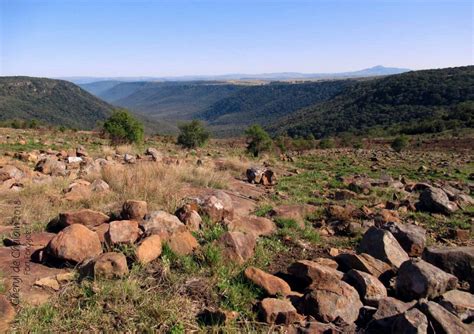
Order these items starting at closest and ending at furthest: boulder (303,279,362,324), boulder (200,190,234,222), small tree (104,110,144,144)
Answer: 1. boulder (303,279,362,324)
2. boulder (200,190,234,222)
3. small tree (104,110,144,144)

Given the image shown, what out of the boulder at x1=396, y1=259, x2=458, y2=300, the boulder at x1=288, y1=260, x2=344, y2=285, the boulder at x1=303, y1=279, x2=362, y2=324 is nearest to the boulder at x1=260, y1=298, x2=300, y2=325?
the boulder at x1=303, y1=279, x2=362, y2=324

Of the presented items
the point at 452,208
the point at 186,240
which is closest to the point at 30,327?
the point at 186,240

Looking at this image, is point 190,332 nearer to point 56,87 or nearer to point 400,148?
point 400,148

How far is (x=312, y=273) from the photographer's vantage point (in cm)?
363

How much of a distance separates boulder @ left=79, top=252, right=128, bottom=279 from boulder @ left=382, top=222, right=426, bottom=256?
11.4 feet

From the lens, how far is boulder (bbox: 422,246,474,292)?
4.02 metres

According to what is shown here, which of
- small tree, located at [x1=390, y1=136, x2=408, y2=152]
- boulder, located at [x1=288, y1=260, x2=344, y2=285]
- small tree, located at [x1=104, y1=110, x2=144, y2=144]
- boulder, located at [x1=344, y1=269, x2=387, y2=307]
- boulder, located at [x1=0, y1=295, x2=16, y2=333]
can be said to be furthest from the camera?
small tree, located at [x1=390, y1=136, x2=408, y2=152]

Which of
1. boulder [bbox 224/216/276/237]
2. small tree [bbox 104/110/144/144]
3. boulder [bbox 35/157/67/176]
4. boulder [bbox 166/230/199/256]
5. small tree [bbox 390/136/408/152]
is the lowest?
small tree [bbox 390/136/408/152]

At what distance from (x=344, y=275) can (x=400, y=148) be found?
30.3m

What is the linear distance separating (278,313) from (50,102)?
12358 centimetres

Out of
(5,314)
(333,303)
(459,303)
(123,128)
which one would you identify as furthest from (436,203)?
(123,128)

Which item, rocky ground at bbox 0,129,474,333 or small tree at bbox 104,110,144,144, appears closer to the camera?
rocky ground at bbox 0,129,474,333

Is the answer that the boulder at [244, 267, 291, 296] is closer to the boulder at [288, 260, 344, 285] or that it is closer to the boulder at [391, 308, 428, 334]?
the boulder at [288, 260, 344, 285]

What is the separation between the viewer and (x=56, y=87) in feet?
406
